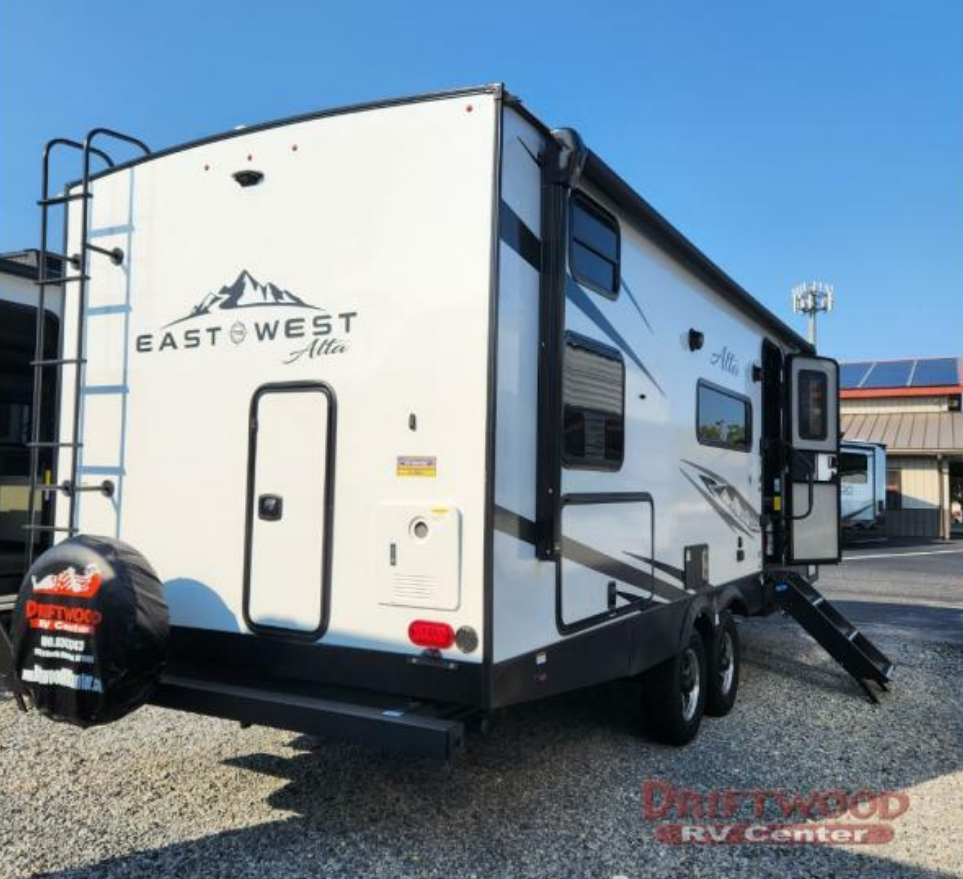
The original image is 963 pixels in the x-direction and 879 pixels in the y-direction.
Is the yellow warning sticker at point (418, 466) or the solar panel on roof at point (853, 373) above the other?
the solar panel on roof at point (853, 373)

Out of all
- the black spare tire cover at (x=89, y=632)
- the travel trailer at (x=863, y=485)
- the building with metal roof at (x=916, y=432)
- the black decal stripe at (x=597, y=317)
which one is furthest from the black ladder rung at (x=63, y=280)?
the building with metal roof at (x=916, y=432)

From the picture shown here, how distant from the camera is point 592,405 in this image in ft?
13.4

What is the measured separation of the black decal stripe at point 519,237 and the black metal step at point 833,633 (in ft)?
14.3

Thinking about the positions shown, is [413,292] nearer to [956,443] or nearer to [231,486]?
[231,486]

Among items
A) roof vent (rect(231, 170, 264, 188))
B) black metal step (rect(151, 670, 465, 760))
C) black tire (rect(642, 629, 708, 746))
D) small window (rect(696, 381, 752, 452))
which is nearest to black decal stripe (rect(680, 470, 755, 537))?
small window (rect(696, 381, 752, 452))

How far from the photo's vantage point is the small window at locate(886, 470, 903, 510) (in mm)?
25281

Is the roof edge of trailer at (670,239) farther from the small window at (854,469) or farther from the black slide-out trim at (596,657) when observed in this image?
the small window at (854,469)

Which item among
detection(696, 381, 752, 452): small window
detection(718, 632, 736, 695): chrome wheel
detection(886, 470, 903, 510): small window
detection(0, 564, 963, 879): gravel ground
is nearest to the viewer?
detection(0, 564, 963, 879): gravel ground

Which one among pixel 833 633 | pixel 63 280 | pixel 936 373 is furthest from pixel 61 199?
pixel 936 373

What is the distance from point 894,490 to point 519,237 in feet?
82.1

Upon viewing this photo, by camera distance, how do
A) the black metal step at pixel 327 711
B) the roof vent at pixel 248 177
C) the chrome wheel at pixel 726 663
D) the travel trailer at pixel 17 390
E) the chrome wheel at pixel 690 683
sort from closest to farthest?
1. the black metal step at pixel 327 711
2. the roof vent at pixel 248 177
3. the chrome wheel at pixel 690 683
4. the chrome wheel at pixel 726 663
5. the travel trailer at pixel 17 390

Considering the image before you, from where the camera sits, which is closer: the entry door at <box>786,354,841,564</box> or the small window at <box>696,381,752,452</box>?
the small window at <box>696,381,752,452</box>

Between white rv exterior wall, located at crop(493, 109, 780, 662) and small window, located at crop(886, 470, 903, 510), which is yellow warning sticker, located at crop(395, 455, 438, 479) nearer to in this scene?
white rv exterior wall, located at crop(493, 109, 780, 662)

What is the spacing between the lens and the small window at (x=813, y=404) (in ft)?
24.5
